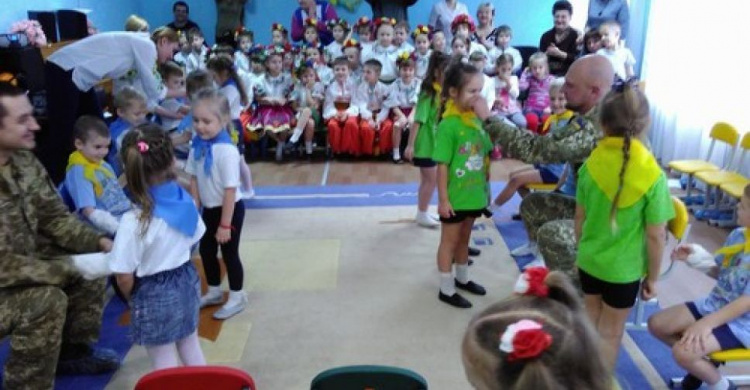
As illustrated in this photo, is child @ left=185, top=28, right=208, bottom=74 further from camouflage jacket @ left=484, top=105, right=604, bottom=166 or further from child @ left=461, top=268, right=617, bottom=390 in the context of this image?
child @ left=461, top=268, right=617, bottom=390

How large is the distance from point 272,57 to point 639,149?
4.78m

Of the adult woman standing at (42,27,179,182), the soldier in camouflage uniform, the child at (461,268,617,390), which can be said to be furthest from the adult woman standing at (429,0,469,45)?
the child at (461,268,617,390)

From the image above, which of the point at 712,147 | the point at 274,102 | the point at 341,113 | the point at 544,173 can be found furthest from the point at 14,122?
the point at 712,147

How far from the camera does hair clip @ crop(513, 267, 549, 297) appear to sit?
1.32 metres

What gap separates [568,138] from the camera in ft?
8.75

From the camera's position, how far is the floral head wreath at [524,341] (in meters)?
1.08

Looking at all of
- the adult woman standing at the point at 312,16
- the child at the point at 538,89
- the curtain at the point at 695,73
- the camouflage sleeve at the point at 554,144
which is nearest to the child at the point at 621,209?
the camouflage sleeve at the point at 554,144

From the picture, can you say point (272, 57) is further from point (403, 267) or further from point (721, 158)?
point (721, 158)

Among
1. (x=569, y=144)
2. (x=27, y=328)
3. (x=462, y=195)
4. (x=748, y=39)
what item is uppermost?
(x=748, y=39)

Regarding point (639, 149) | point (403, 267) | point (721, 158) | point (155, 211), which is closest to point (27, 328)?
point (155, 211)

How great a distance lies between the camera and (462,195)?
296 centimetres

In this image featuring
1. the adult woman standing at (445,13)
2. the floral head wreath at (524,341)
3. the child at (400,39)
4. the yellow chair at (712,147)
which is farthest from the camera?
the adult woman standing at (445,13)

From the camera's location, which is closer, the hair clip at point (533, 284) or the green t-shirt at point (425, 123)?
the hair clip at point (533, 284)

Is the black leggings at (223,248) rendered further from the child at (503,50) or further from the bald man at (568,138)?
the child at (503,50)
